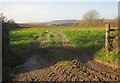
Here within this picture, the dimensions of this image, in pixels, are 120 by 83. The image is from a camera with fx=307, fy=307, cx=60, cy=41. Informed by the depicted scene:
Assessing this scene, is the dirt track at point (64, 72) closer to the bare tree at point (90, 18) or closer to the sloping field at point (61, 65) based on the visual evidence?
the sloping field at point (61, 65)

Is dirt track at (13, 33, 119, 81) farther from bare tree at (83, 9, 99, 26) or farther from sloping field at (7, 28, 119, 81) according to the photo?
bare tree at (83, 9, 99, 26)

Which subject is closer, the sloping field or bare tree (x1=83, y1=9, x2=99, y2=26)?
the sloping field

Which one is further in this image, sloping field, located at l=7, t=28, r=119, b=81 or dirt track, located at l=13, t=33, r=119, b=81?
sloping field, located at l=7, t=28, r=119, b=81

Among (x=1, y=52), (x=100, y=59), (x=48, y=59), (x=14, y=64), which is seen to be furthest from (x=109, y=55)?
(x=1, y=52)

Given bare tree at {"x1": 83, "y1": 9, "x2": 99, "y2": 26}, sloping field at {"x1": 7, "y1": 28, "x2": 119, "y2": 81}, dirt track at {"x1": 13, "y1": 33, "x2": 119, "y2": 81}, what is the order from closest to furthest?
dirt track at {"x1": 13, "y1": 33, "x2": 119, "y2": 81} < sloping field at {"x1": 7, "y1": 28, "x2": 119, "y2": 81} < bare tree at {"x1": 83, "y1": 9, "x2": 99, "y2": 26}

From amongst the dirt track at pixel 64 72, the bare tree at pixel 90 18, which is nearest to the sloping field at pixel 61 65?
the dirt track at pixel 64 72

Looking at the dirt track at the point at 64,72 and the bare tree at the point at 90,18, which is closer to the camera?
the dirt track at the point at 64,72

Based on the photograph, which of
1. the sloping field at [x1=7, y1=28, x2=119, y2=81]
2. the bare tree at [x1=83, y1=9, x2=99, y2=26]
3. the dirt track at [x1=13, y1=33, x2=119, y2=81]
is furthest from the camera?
the bare tree at [x1=83, y1=9, x2=99, y2=26]

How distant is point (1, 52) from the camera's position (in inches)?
540

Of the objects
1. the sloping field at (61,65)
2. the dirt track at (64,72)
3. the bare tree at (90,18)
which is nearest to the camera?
the dirt track at (64,72)

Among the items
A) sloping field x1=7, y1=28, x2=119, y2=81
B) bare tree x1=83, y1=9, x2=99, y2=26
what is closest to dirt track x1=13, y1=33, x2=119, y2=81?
sloping field x1=7, y1=28, x2=119, y2=81

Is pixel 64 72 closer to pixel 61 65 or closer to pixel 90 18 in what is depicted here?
pixel 61 65

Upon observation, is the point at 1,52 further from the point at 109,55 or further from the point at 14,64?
the point at 109,55

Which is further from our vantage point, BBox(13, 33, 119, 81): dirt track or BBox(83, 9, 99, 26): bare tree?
BBox(83, 9, 99, 26): bare tree
